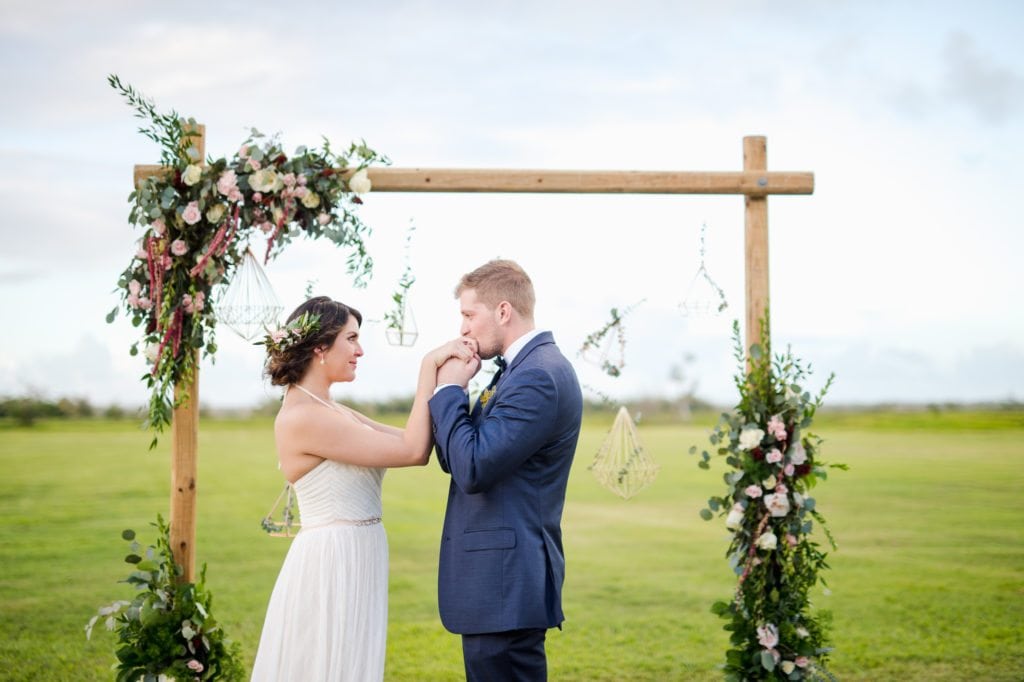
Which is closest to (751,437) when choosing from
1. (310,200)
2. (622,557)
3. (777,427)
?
(777,427)

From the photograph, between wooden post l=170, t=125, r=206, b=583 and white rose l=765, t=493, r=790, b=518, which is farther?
wooden post l=170, t=125, r=206, b=583

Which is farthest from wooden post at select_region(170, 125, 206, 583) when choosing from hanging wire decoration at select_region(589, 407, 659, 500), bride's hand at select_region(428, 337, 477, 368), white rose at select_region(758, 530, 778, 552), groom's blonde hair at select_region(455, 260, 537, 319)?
white rose at select_region(758, 530, 778, 552)

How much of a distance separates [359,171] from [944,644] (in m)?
6.31

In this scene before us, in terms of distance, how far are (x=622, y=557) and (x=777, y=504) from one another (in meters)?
7.76

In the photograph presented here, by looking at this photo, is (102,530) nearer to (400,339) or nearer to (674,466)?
(400,339)

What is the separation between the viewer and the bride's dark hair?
3.73 m

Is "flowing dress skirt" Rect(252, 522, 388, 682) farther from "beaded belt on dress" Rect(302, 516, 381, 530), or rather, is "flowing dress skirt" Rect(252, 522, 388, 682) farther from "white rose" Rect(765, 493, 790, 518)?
"white rose" Rect(765, 493, 790, 518)

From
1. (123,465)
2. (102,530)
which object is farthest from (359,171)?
(123,465)

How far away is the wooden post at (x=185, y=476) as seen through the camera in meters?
4.45

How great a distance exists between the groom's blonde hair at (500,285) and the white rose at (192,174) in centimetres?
155

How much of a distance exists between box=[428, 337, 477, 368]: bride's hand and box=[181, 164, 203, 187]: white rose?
162cm

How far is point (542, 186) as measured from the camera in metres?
4.41

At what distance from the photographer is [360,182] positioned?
4340 millimetres

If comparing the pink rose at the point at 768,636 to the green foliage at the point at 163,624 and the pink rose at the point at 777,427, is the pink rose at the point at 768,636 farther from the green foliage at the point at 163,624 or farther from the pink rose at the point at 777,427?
the green foliage at the point at 163,624
